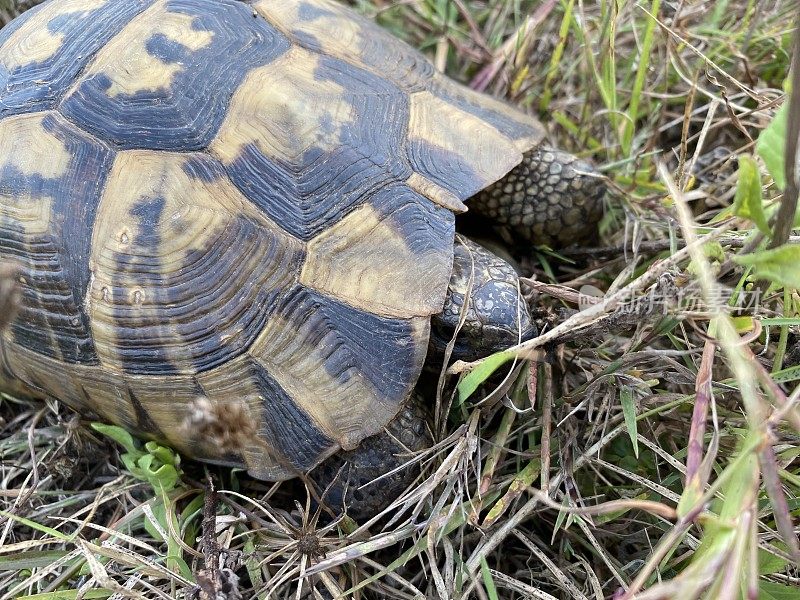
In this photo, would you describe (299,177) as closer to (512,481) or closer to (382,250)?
(382,250)

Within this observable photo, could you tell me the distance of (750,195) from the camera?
1047mm

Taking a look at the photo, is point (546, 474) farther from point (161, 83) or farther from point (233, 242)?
point (161, 83)

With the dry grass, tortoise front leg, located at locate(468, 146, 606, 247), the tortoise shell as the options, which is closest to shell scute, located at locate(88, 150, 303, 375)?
the tortoise shell

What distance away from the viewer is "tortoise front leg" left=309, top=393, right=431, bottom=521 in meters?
1.62

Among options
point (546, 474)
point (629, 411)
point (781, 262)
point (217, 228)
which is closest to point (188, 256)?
point (217, 228)

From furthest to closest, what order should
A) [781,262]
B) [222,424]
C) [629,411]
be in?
[222,424] → [629,411] → [781,262]

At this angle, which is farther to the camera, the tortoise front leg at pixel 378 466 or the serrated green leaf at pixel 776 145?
the tortoise front leg at pixel 378 466

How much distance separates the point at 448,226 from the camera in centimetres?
159

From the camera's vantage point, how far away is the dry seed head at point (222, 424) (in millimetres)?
1575

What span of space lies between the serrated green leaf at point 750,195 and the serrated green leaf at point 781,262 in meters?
0.09

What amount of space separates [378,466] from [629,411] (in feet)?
2.10

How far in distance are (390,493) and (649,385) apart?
0.72 m

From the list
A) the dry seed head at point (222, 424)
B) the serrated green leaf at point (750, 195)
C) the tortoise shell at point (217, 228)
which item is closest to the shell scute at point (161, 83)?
the tortoise shell at point (217, 228)

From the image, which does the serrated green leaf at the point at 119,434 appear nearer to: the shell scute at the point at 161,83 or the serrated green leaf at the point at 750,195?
the shell scute at the point at 161,83
